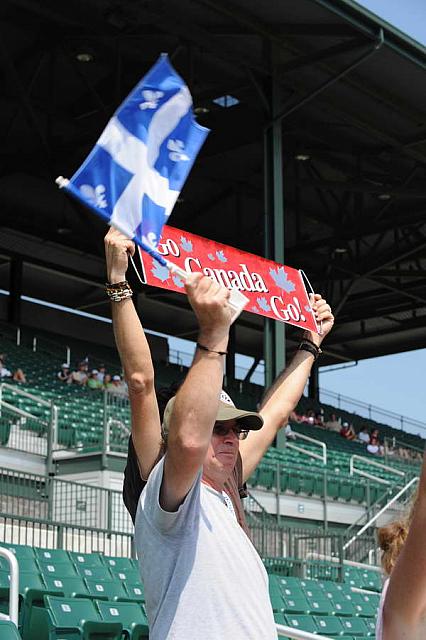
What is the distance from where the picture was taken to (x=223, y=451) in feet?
11.3

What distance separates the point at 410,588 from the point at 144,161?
196cm

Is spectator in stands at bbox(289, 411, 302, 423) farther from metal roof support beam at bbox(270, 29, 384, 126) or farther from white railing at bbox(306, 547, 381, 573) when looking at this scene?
white railing at bbox(306, 547, 381, 573)

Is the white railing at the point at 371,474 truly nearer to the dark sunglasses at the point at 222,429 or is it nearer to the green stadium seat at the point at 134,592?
the green stadium seat at the point at 134,592

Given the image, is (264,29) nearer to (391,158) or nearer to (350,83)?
(350,83)

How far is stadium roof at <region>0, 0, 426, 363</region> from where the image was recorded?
21953 millimetres

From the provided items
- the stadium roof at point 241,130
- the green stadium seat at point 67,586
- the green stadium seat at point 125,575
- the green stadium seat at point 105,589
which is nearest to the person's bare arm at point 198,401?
the green stadium seat at point 67,586

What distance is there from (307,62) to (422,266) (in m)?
17.5

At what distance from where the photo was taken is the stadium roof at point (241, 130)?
2195 cm

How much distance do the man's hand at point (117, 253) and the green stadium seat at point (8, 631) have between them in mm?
3538

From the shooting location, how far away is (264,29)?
2156 centimetres

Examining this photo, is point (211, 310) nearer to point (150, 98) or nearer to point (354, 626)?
point (150, 98)

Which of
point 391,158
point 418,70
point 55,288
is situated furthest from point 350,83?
point 55,288

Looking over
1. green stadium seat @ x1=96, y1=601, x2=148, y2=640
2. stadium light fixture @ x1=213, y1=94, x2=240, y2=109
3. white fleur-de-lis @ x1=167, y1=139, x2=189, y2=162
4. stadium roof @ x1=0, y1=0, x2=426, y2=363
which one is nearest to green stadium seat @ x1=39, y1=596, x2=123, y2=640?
green stadium seat @ x1=96, y1=601, x2=148, y2=640

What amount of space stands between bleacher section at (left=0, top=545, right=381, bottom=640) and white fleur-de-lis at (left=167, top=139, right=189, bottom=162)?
364 centimetres
